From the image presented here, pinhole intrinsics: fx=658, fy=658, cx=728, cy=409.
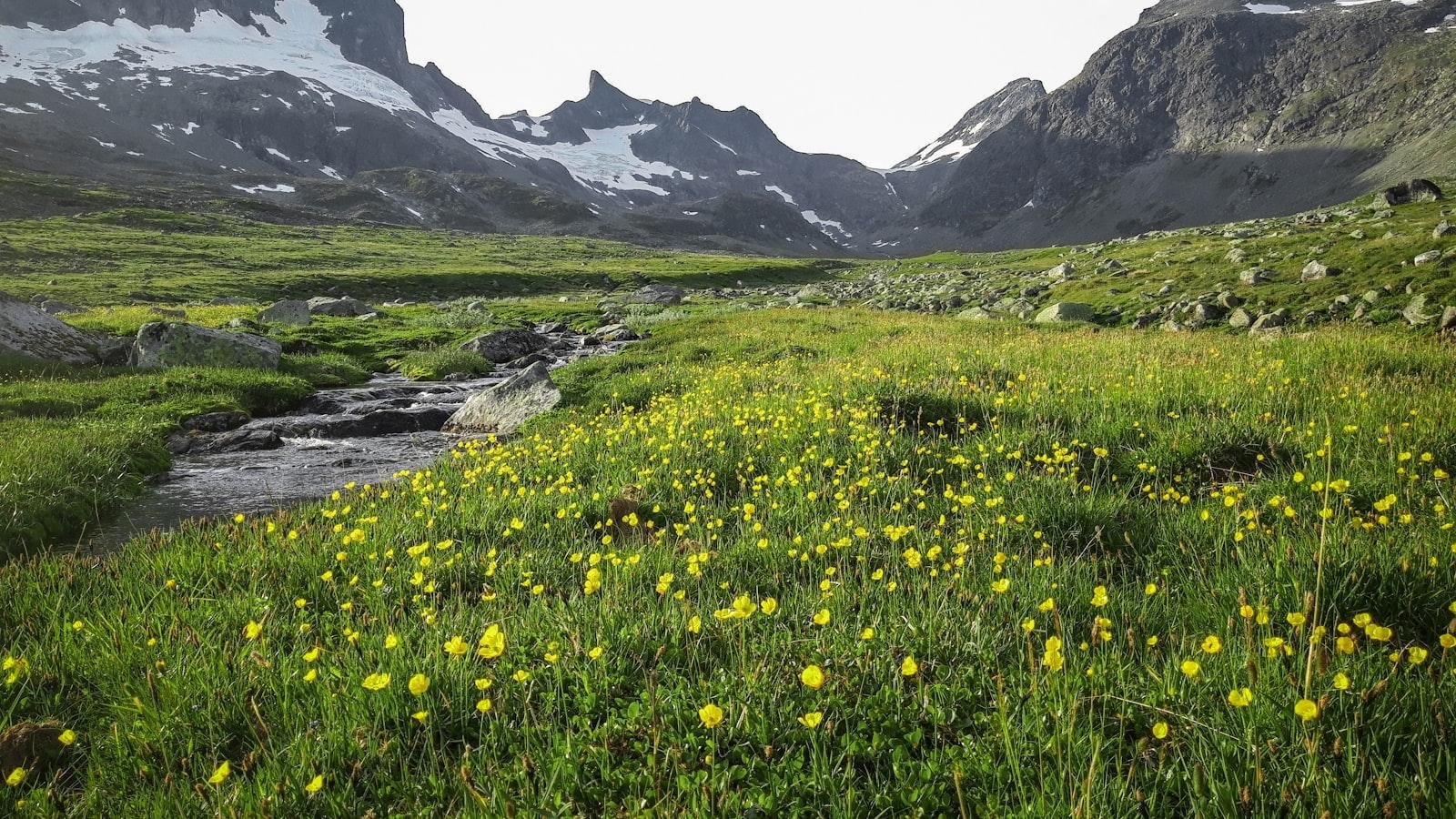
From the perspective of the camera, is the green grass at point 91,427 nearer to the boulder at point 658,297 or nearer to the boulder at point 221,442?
the boulder at point 221,442

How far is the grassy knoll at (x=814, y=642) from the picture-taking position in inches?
97.3

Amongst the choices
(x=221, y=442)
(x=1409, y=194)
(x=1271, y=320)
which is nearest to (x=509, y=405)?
(x=221, y=442)

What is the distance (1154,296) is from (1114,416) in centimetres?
2146

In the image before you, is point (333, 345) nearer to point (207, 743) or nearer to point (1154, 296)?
point (207, 743)

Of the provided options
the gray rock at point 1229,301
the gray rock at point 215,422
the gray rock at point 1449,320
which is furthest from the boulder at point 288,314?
the gray rock at point 1449,320

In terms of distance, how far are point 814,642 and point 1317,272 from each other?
25.9 m

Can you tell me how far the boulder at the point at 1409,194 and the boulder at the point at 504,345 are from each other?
47.1m

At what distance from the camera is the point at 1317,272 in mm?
20859

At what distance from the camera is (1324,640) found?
10.2ft

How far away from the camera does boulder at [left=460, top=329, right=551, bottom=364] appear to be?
1075 inches

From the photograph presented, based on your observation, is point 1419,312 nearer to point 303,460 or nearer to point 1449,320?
point 1449,320

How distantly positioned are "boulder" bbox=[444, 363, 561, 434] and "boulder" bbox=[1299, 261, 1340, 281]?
23.4 m

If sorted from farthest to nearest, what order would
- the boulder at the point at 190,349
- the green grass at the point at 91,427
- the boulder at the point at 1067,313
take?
the boulder at the point at 1067,313
the boulder at the point at 190,349
the green grass at the point at 91,427

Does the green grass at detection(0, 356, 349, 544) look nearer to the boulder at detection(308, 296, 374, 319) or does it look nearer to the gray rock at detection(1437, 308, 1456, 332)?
the gray rock at detection(1437, 308, 1456, 332)
